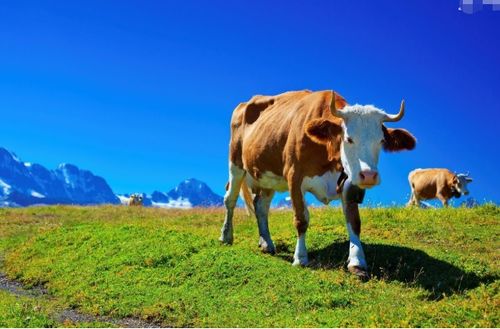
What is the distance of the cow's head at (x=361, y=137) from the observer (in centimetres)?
1277

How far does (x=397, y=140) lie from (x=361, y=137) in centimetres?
141

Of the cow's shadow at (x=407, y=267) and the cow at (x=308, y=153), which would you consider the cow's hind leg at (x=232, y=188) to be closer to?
the cow at (x=308, y=153)

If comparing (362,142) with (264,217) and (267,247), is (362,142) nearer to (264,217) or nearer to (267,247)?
(267,247)

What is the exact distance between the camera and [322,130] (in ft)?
45.9

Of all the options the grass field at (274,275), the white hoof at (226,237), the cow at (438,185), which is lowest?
the grass field at (274,275)

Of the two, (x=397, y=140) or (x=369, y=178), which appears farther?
(x=397, y=140)

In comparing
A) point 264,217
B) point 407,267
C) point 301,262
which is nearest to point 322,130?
point 301,262

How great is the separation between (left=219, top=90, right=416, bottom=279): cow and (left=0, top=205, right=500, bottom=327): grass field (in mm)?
1079

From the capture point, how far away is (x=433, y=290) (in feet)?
40.4

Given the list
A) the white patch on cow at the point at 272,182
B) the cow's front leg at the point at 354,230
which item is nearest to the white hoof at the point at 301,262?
the cow's front leg at the point at 354,230

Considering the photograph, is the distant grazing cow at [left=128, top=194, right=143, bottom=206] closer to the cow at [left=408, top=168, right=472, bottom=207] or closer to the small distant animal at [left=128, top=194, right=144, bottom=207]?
the small distant animal at [left=128, top=194, right=144, bottom=207]

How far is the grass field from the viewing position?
11431mm

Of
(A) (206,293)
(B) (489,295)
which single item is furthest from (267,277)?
(B) (489,295)

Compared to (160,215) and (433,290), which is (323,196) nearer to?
(433,290)
